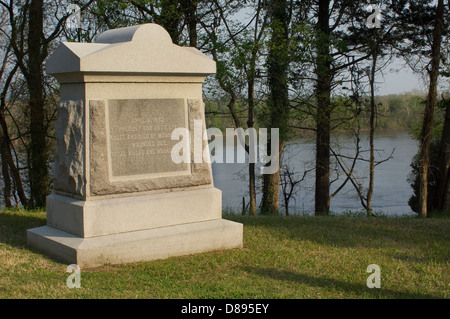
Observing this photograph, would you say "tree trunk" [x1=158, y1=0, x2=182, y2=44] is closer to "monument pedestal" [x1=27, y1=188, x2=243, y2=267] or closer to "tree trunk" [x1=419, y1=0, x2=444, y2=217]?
"tree trunk" [x1=419, y1=0, x2=444, y2=217]

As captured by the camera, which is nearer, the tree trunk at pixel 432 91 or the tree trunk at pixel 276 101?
the tree trunk at pixel 432 91

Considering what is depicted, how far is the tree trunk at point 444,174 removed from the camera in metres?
14.1

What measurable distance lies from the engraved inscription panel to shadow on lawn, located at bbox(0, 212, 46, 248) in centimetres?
167

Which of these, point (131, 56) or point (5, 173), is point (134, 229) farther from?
point (5, 173)

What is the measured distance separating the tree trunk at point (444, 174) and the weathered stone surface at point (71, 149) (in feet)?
36.9

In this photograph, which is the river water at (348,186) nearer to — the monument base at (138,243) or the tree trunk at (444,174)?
the tree trunk at (444,174)

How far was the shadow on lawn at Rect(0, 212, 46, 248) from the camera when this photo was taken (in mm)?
6391

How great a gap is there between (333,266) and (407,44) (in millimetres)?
11996

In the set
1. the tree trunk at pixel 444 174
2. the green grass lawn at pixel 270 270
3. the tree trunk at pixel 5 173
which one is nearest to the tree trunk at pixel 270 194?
the tree trunk at pixel 444 174

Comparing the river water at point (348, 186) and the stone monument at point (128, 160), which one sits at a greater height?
the stone monument at point (128, 160)

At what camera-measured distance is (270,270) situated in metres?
5.37

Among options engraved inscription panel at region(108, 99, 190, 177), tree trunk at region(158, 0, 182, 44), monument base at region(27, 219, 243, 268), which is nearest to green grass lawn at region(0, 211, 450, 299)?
monument base at region(27, 219, 243, 268)

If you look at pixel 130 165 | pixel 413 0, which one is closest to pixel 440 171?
pixel 413 0

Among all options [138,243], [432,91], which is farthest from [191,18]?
[138,243]
